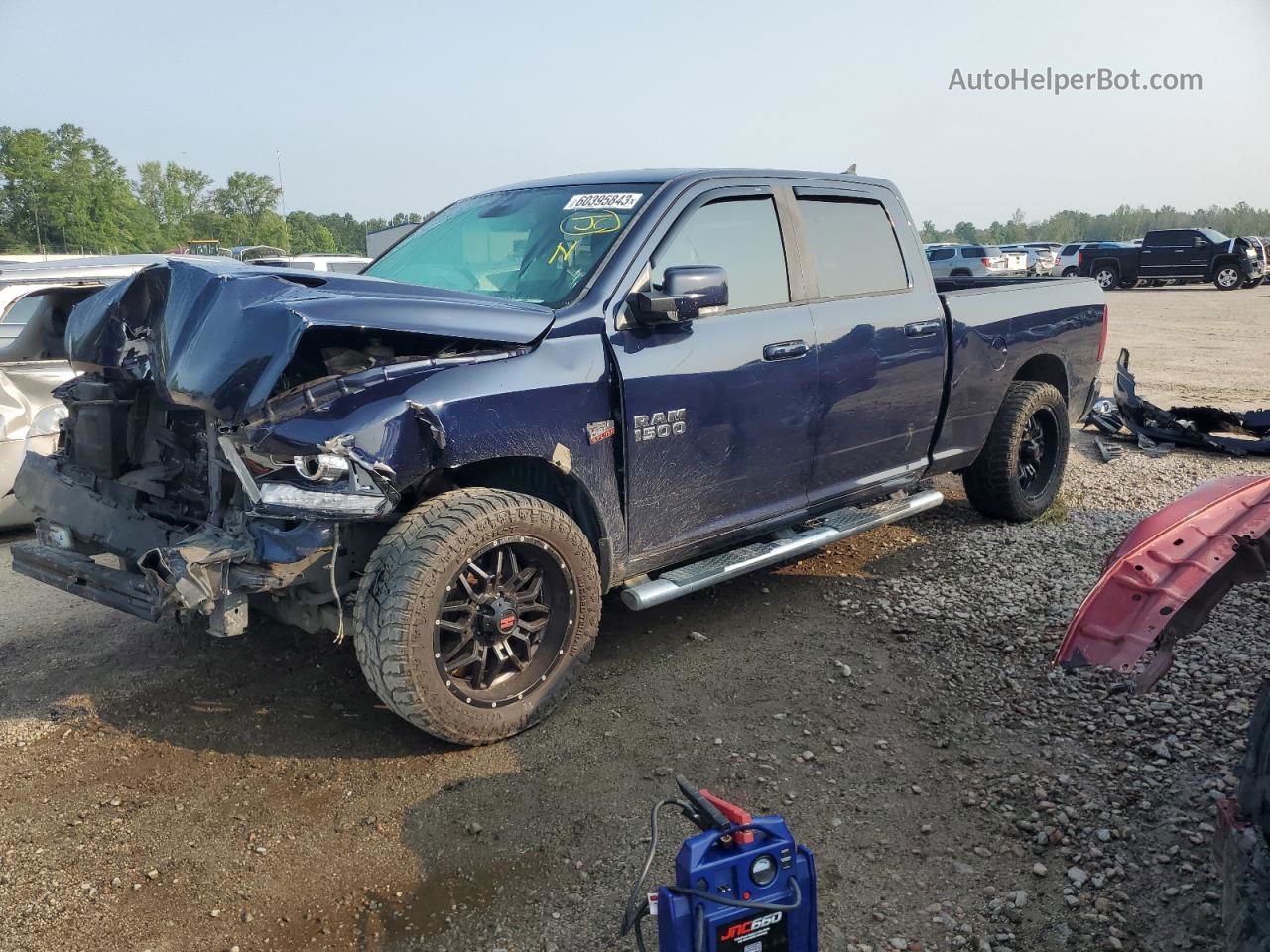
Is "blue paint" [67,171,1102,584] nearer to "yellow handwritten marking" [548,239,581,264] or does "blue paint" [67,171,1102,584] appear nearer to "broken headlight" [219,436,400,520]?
"broken headlight" [219,436,400,520]

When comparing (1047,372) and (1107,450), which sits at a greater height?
(1047,372)

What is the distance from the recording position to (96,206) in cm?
7619

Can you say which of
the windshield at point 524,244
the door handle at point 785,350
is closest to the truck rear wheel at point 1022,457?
the door handle at point 785,350

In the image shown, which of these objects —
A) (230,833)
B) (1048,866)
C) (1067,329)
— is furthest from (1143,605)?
(1067,329)

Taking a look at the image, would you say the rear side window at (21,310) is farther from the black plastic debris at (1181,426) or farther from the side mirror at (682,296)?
the black plastic debris at (1181,426)

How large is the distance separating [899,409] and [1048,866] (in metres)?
2.54

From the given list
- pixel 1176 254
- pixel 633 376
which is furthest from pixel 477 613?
pixel 1176 254

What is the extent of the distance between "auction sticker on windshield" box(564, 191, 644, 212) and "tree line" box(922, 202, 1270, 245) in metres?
87.6

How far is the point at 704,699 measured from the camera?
12.1 ft

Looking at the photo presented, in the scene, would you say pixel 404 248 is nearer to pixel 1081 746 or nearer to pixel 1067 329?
pixel 1081 746

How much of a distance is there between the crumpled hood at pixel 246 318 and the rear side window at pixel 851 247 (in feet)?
5.20

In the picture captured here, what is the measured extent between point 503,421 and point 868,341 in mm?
2040

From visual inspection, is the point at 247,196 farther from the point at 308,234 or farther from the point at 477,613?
the point at 477,613

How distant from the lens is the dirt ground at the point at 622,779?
2.52 meters
